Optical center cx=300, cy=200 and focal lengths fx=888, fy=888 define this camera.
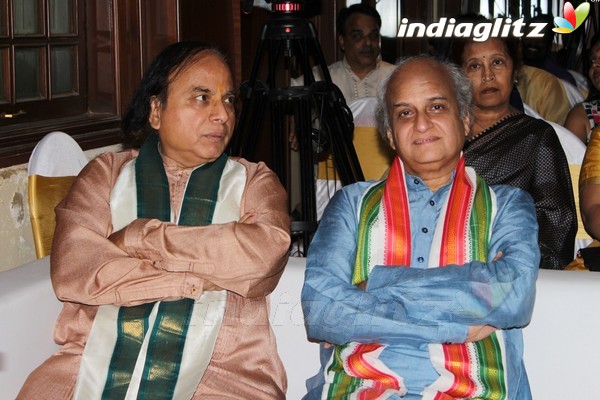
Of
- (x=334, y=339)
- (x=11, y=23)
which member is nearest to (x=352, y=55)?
(x=11, y=23)

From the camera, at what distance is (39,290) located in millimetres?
1998

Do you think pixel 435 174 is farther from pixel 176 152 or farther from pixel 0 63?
pixel 0 63

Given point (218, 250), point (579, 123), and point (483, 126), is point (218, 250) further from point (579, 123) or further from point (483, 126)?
point (579, 123)

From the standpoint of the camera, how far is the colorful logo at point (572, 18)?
7.00 m

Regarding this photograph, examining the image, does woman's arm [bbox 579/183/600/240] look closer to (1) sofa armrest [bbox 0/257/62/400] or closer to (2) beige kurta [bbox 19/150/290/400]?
(2) beige kurta [bbox 19/150/290/400]

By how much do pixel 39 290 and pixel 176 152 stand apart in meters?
0.45

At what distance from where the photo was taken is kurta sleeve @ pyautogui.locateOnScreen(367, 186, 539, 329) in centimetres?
181

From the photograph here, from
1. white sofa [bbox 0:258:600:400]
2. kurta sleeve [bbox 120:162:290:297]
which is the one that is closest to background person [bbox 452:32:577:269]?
white sofa [bbox 0:258:600:400]

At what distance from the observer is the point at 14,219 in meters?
2.70

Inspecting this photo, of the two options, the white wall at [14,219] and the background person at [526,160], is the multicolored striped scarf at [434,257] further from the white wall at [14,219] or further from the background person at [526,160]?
the white wall at [14,219]

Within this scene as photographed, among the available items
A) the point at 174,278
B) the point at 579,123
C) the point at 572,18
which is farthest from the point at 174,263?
the point at 572,18

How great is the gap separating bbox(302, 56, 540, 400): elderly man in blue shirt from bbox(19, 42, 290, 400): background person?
0.16 m

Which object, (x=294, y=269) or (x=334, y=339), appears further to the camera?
(x=294, y=269)

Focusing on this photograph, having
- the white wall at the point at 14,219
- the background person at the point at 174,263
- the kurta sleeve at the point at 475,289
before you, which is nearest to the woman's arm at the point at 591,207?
the kurta sleeve at the point at 475,289
